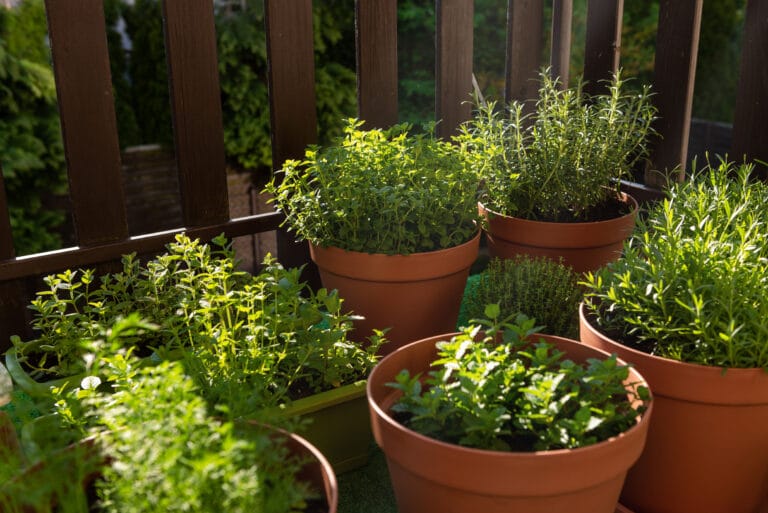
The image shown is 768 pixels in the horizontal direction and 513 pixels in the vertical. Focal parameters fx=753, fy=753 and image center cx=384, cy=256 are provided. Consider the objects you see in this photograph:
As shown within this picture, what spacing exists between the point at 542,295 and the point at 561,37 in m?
1.44

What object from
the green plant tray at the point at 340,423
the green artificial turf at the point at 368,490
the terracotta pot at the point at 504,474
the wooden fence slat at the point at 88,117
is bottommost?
the green artificial turf at the point at 368,490

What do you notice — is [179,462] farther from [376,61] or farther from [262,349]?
[376,61]

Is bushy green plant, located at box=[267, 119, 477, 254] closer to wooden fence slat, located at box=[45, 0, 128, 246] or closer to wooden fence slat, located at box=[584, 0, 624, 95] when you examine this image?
wooden fence slat, located at box=[45, 0, 128, 246]

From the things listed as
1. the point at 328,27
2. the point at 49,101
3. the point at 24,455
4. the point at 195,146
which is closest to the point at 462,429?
the point at 24,455

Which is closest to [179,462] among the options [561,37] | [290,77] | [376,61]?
[290,77]

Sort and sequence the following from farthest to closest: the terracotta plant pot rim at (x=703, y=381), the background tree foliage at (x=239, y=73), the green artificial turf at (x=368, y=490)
Answer: the background tree foliage at (x=239, y=73), the green artificial turf at (x=368, y=490), the terracotta plant pot rim at (x=703, y=381)

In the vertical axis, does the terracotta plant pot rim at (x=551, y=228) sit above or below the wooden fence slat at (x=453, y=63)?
below

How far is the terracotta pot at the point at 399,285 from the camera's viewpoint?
202 centimetres

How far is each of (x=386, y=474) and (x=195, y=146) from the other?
3.89ft

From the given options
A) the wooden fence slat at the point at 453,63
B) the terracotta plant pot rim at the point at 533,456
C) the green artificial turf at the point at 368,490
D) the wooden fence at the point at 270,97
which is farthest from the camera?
the wooden fence slat at the point at 453,63

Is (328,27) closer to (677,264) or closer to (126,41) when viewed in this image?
(126,41)

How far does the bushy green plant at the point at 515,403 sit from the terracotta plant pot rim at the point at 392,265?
0.59 metres

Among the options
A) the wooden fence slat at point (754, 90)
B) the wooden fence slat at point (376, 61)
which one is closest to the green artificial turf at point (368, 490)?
Answer: the wooden fence slat at point (376, 61)

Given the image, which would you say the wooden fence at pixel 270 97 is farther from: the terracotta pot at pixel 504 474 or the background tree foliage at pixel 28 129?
the background tree foliage at pixel 28 129
